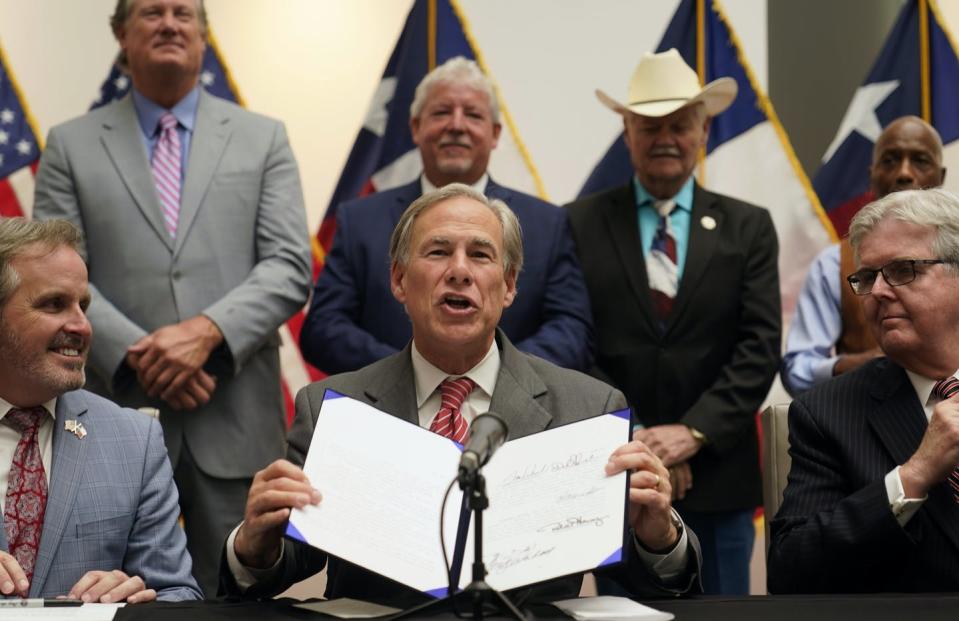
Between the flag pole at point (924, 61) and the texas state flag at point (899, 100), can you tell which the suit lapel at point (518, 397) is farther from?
the flag pole at point (924, 61)

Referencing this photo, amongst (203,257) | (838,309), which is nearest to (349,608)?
(203,257)

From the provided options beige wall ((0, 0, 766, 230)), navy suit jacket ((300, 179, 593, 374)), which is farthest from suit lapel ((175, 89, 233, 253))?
beige wall ((0, 0, 766, 230))

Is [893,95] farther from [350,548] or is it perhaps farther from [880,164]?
[350,548]

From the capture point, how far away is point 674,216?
464 centimetres

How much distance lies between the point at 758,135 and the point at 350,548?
4.08 metres

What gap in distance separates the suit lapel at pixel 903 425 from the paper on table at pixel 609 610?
2.53ft

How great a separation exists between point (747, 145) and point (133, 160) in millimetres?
2868

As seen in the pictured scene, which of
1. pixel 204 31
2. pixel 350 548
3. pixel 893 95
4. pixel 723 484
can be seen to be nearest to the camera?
pixel 350 548

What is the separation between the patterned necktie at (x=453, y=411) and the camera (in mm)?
2951

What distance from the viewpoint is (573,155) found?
6.59 meters

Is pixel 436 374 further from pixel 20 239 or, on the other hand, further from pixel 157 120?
pixel 157 120

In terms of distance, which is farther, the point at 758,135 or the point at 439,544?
the point at 758,135

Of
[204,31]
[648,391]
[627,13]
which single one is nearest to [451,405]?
[648,391]

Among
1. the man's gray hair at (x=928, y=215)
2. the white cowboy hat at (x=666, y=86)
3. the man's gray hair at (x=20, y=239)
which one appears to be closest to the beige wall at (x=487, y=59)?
the white cowboy hat at (x=666, y=86)
